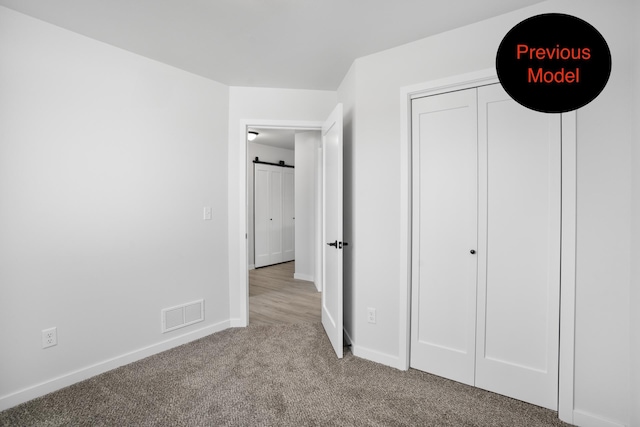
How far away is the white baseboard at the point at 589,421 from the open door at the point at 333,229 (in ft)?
4.75

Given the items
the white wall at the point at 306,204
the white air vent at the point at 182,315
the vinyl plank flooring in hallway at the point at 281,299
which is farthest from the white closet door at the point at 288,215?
the white air vent at the point at 182,315

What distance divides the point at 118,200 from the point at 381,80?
7.22 ft

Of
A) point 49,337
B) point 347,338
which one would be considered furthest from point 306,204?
point 49,337

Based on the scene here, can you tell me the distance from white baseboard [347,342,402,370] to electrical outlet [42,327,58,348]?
211 centimetres

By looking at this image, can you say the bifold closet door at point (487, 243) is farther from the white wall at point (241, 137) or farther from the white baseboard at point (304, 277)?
the white baseboard at point (304, 277)

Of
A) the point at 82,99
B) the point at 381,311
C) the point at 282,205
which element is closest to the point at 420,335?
the point at 381,311

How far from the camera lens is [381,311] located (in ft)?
7.75

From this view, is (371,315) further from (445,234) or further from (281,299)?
(281,299)

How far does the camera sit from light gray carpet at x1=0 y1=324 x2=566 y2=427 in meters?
1.71

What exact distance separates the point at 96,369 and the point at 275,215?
431 cm

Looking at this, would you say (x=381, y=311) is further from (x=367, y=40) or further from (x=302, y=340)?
(x=367, y=40)

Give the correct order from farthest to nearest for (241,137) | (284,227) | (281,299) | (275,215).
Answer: (284,227) < (275,215) < (281,299) < (241,137)

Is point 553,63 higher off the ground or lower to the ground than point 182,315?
higher

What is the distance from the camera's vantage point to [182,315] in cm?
269
